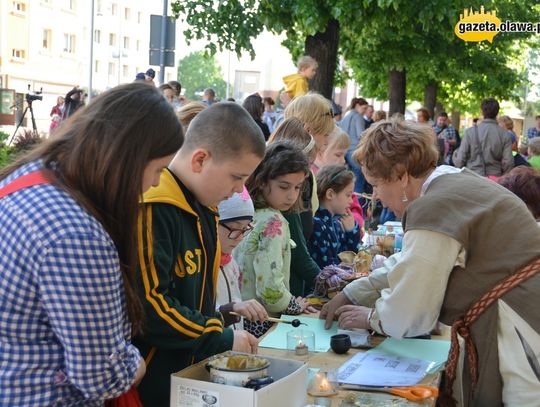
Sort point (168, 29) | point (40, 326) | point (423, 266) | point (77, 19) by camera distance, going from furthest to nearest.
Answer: point (77, 19) < point (168, 29) < point (423, 266) < point (40, 326)

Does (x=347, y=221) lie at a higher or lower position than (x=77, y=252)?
lower

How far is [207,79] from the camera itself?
91.0m

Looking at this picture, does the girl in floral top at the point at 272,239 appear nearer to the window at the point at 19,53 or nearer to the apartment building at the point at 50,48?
the apartment building at the point at 50,48

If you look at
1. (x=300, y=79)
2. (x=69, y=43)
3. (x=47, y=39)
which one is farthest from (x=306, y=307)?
(x=69, y=43)

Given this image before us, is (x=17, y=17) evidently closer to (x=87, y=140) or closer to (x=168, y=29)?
(x=168, y=29)

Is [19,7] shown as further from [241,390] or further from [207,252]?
[241,390]

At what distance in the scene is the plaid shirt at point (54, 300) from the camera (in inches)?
62.9

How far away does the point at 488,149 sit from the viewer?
1182cm

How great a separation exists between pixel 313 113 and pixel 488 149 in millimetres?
6987

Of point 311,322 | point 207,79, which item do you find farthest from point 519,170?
point 207,79

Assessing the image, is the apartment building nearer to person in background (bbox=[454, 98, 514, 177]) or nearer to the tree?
the tree

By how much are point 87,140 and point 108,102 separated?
11 centimetres

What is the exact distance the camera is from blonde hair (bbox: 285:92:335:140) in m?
5.45

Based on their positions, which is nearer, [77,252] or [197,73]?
[77,252]
